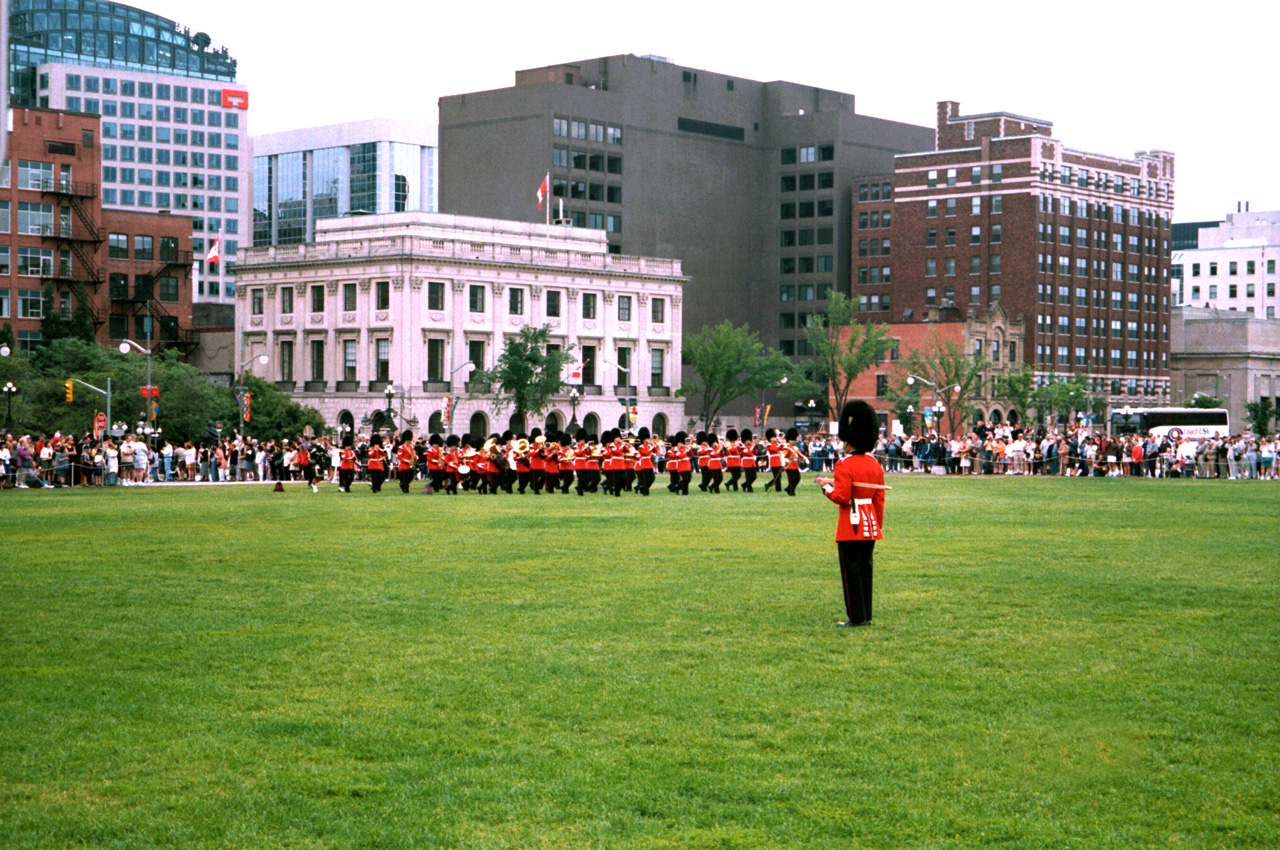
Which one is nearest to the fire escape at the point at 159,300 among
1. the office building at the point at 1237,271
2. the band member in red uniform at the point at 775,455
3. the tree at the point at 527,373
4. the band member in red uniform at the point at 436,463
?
the tree at the point at 527,373

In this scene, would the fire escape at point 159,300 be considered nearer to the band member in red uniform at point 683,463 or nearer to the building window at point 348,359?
the building window at point 348,359

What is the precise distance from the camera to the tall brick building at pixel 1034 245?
131875 mm

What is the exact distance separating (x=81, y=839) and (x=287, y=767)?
1.59 m

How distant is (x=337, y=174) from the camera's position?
180 metres

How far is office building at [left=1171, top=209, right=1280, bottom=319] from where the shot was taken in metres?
180

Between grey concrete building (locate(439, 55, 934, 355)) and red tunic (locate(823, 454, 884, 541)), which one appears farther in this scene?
grey concrete building (locate(439, 55, 934, 355))

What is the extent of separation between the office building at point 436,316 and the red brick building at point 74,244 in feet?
22.1

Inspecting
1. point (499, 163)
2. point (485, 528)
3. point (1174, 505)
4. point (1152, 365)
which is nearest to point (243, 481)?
point (485, 528)

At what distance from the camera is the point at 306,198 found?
599 ft

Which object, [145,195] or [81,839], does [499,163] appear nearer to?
[145,195]

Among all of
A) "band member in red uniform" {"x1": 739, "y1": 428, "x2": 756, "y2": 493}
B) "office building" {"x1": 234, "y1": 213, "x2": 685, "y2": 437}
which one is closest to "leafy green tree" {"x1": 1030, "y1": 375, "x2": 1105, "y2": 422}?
"office building" {"x1": 234, "y1": 213, "x2": 685, "y2": 437}

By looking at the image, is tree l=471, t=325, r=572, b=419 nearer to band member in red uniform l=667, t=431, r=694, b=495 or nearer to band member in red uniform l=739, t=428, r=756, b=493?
band member in red uniform l=739, t=428, r=756, b=493

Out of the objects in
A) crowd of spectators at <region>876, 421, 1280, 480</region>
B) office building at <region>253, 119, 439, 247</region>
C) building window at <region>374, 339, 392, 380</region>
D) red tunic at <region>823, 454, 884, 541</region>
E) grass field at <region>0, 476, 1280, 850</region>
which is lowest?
grass field at <region>0, 476, 1280, 850</region>

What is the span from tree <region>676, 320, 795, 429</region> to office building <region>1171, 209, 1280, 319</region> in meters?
81.3
